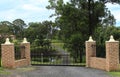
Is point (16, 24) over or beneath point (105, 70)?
over

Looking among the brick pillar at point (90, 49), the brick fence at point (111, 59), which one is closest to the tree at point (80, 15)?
the brick pillar at point (90, 49)

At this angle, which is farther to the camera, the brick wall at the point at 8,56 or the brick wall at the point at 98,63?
the brick wall at the point at 8,56

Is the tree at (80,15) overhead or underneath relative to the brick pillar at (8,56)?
overhead

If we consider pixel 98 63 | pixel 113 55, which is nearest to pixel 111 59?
pixel 113 55

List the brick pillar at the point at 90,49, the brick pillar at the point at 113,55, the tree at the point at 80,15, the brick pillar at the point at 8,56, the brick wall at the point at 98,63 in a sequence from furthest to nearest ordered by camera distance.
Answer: the tree at the point at 80,15 → the brick pillar at the point at 90,49 → the brick pillar at the point at 8,56 → the brick wall at the point at 98,63 → the brick pillar at the point at 113,55

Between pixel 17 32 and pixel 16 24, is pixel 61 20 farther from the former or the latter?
pixel 16 24

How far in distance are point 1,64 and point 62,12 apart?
13.9m

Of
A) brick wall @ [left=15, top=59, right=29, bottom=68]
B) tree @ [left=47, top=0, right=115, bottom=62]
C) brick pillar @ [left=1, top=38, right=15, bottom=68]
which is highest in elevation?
tree @ [left=47, top=0, right=115, bottom=62]

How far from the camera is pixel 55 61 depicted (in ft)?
95.4

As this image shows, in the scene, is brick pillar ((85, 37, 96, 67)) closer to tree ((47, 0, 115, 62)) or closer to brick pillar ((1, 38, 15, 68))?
brick pillar ((1, 38, 15, 68))

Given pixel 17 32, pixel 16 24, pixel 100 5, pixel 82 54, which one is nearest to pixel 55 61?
pixel 82 54

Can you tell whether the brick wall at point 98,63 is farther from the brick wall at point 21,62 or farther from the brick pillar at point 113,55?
the brick wall at point 21,62

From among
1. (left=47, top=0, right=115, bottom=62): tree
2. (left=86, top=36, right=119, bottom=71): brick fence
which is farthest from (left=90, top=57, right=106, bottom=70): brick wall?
(left=47, top=0, right=115, bottom=62): tree

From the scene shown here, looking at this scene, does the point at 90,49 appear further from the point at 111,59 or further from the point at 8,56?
the point at 8,56
